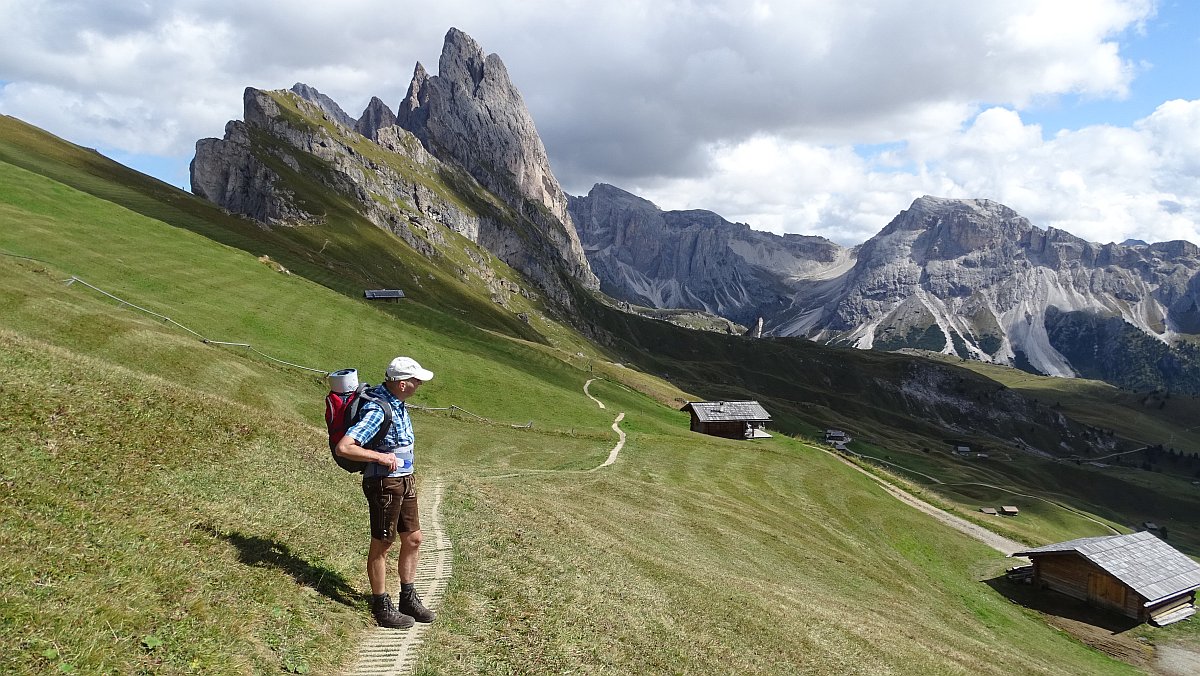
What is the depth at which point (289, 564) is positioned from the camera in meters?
14.0

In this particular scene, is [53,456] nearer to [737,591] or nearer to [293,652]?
[293,652]

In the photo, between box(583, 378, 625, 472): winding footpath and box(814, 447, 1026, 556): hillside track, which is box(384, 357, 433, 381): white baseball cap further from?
box(814, 447, 1026, 556): hillside track

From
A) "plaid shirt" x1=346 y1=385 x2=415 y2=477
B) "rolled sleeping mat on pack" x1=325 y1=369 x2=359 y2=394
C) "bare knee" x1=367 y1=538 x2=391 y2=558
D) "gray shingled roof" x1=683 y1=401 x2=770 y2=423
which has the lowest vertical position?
"gray shingled roof" x1=683 y1=401 x2=770 y2=423

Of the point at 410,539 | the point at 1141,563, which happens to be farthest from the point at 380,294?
the point at 1141,563

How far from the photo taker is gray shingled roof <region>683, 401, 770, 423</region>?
9456 centimetres

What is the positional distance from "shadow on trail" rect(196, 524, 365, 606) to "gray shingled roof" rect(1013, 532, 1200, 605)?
5762 cm

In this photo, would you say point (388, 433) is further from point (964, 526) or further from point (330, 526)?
point (964, 526)

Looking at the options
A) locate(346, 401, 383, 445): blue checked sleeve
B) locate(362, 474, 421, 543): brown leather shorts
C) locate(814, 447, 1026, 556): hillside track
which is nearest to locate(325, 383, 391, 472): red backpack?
locate(346, 401, 383, 445): blue checked sleeve

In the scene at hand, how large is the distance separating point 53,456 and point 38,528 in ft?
12.3

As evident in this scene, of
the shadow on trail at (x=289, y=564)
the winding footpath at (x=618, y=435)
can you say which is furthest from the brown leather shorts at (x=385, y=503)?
the winding footpath at (x=618, y=435)

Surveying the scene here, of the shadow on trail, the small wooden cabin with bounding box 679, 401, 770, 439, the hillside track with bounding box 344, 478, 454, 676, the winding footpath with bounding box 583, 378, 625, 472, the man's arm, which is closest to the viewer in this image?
the hillside track with bounding box 344, 478, 454, 676

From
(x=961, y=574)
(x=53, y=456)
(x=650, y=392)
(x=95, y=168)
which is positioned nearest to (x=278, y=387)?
(x=53, y=456)

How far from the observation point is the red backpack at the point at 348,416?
12039 mm

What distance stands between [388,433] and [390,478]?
35.6 inches
